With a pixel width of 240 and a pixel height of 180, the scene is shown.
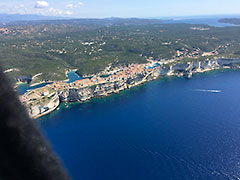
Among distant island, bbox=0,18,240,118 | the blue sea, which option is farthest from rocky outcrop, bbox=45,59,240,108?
the blue sea

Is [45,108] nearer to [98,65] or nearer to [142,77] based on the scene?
[142,77]

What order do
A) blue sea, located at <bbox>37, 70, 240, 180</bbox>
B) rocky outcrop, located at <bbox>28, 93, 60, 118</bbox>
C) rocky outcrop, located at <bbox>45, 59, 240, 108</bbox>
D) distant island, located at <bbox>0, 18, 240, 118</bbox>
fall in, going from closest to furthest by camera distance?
1. blue sea, located at <bbox>37, 70, 240, 180</bbox>
2. rocky outcrop, located at <bbox>28, 93, 60, 118</bbox>
3. distant island, located at <bbox>0, 18, 240, 118</bbox>
4. rocky outcrop, located at <bbox>45, 59, 240, 108</bbox>

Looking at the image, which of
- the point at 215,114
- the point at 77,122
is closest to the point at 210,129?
the point at 215,114

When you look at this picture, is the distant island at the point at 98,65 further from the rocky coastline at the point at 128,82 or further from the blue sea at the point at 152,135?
the blue sea at the point at 152,135

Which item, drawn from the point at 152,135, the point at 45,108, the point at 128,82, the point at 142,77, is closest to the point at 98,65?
the point at 142,77

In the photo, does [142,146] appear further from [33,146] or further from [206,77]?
[206,77]

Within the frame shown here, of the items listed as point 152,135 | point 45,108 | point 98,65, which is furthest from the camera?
point 98,65

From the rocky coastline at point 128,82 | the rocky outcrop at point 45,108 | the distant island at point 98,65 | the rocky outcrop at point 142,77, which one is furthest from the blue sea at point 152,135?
the distant island at point 98,65

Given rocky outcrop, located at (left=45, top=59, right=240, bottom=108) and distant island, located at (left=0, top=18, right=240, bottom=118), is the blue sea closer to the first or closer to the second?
rocky outcrop, located at (left=45, top=59, right=240, bottom=108)
